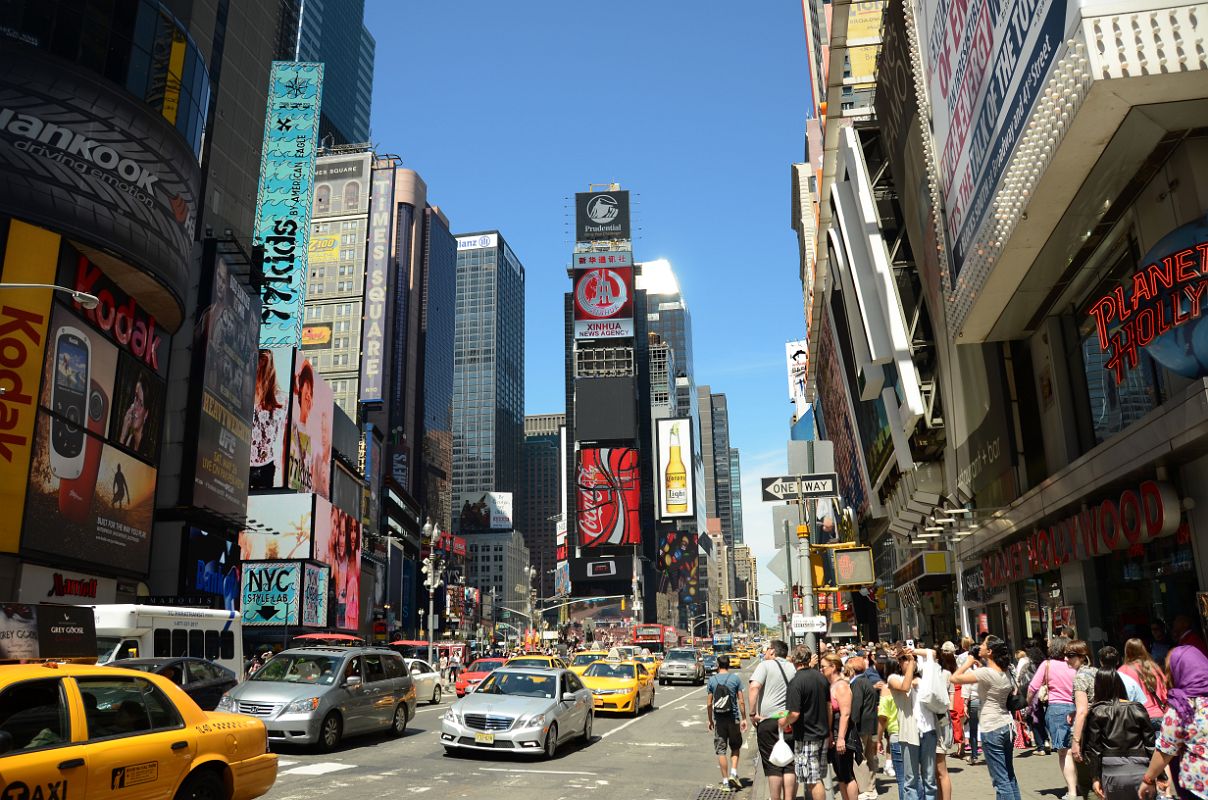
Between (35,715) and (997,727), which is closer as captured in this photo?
(35,715)

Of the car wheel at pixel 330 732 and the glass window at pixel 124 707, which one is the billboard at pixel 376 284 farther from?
the glass window at pixel 124 707

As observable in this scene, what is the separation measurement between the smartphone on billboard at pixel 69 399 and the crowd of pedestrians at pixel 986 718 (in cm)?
2593

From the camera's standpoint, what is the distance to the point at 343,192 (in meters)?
122

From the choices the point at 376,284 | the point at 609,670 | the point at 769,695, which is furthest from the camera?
the point at 376,284

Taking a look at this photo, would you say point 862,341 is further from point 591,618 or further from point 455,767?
point 591,618

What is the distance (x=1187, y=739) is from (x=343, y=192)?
416ft

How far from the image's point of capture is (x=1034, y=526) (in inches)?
790

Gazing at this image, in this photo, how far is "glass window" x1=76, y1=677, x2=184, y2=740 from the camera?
6.78 meters

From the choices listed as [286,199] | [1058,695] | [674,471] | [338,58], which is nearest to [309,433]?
[286,199]

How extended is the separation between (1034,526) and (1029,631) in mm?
3941

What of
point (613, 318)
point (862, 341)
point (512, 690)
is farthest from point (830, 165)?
point (613, 318)

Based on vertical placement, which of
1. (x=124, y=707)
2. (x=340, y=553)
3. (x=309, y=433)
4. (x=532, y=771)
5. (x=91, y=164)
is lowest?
(x=532, y=771)

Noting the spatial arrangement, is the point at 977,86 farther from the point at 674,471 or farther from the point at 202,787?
the point at 674,471

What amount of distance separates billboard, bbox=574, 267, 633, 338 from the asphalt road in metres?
149
